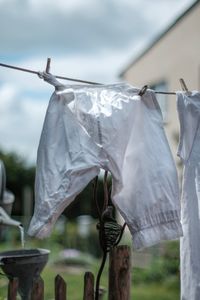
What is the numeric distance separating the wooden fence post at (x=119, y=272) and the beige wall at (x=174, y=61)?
29.5 feet

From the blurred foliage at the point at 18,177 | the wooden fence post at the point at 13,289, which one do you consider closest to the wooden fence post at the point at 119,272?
the wooden fence post at the point at 13,289

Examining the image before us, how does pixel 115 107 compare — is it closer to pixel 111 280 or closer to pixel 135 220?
pixel 135 220

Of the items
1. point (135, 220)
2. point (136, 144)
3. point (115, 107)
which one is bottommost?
point (135, 220)

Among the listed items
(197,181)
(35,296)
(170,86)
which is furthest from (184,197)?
(170,86)

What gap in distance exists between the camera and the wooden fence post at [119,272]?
8.68 ft

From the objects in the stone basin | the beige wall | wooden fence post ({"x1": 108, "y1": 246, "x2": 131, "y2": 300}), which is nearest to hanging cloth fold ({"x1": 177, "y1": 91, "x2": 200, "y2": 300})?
wooden fence post ({"x1": 108, "y1": 246, "x2": 131, "y2": 300})

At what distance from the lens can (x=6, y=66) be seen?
2.62 meters

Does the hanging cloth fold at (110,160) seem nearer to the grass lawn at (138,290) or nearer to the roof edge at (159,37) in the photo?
the grass lawn at (138,290)

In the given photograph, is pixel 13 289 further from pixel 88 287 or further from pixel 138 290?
pixel 138 290

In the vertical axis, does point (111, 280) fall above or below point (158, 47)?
below

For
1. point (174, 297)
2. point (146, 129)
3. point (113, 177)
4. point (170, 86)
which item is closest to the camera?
point (113, 177)

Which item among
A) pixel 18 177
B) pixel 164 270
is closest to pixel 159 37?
pixel 164 270

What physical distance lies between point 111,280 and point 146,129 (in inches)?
29.0

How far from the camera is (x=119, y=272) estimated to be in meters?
2.65
